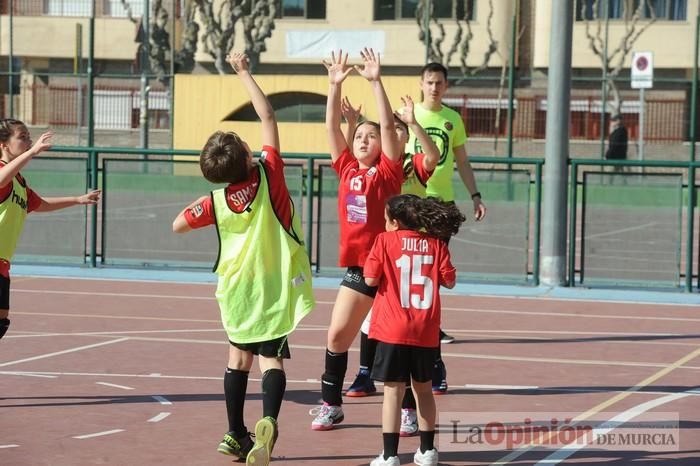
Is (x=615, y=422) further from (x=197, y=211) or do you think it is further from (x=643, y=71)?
(x=643, y=71)

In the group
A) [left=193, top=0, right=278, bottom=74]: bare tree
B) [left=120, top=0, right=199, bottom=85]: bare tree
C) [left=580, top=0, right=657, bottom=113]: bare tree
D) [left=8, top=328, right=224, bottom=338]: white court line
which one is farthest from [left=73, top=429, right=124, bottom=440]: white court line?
[left=193, top=0, right=278, bottom=74]: bare tree

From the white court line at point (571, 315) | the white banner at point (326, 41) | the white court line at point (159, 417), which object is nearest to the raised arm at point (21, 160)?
the white court line at point (159, 417)

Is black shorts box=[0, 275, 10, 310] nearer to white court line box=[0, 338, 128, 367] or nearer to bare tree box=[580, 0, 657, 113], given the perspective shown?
white court line box=[0, 338, 128, 367]

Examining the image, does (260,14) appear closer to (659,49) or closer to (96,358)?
(659,49)

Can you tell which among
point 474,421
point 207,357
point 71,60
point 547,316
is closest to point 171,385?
point 207,357

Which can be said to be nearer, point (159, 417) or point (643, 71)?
point (159, 417)

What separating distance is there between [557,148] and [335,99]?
8.01 m

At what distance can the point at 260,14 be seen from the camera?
137 ft

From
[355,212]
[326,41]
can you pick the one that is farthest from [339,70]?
[326,41]

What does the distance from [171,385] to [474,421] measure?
91.1 inches

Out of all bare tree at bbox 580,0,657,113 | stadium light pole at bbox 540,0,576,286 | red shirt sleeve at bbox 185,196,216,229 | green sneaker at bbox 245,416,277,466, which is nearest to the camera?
green sneaker at bbox 245,416,277,466

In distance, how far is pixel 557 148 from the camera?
601 inches

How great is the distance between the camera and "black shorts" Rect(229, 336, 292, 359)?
22.2 ft

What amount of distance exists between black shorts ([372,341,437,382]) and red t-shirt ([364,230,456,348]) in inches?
1.5
